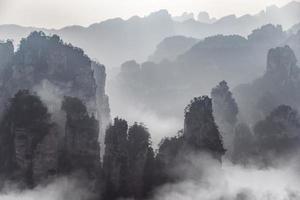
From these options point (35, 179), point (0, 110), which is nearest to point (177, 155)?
point (35, 179)

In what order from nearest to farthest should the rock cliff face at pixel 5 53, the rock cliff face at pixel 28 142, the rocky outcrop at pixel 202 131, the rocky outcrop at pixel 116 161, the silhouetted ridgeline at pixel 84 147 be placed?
the rock cliff face at pixel 28 142
the silhouetted ridgeline at pixel 84 147
the rocky outcrop at pixel 116 161
the rocky outcrop at pixel 202 131
the rock cliff face at pixel 5 53

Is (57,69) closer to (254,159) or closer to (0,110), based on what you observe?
(0,110)

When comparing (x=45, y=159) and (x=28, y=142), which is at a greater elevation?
(x=28, y=142)

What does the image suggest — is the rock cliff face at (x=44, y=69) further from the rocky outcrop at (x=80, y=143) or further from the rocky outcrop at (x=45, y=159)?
the rocky outcrop at (x=45, y=159)

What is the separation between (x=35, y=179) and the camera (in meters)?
135

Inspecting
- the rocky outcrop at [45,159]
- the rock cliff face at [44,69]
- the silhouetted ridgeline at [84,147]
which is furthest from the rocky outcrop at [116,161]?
the rock cliff face at [44,69]

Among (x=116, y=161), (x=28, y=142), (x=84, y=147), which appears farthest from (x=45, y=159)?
(x=116, y=161)

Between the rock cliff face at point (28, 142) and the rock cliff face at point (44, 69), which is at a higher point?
the rock cliff face at point (44, 69)

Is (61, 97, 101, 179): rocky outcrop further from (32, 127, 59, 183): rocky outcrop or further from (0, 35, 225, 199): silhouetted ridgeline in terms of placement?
(32, 127, 59, 183): rocky outcrop

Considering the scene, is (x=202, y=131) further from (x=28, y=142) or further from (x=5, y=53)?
(x=5, y=53)

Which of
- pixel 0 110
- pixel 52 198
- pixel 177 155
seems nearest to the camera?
pixel 52 198

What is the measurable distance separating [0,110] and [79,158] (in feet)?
90.3

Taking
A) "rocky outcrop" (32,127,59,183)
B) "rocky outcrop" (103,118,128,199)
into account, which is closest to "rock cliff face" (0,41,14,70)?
"rocky outcrop" (32,127,59,183)

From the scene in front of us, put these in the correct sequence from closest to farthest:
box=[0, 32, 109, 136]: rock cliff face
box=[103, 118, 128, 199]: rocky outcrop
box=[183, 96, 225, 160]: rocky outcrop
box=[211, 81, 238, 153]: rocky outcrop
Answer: box=[103, 118, 128, 199]: rocky outcrop
box=[183, 96, 225, 160]: rocky outcrop
box=[0, 32, 109, 136]: rock cliff face
box=[211, 81, 238, 153]: rocky outcrop
